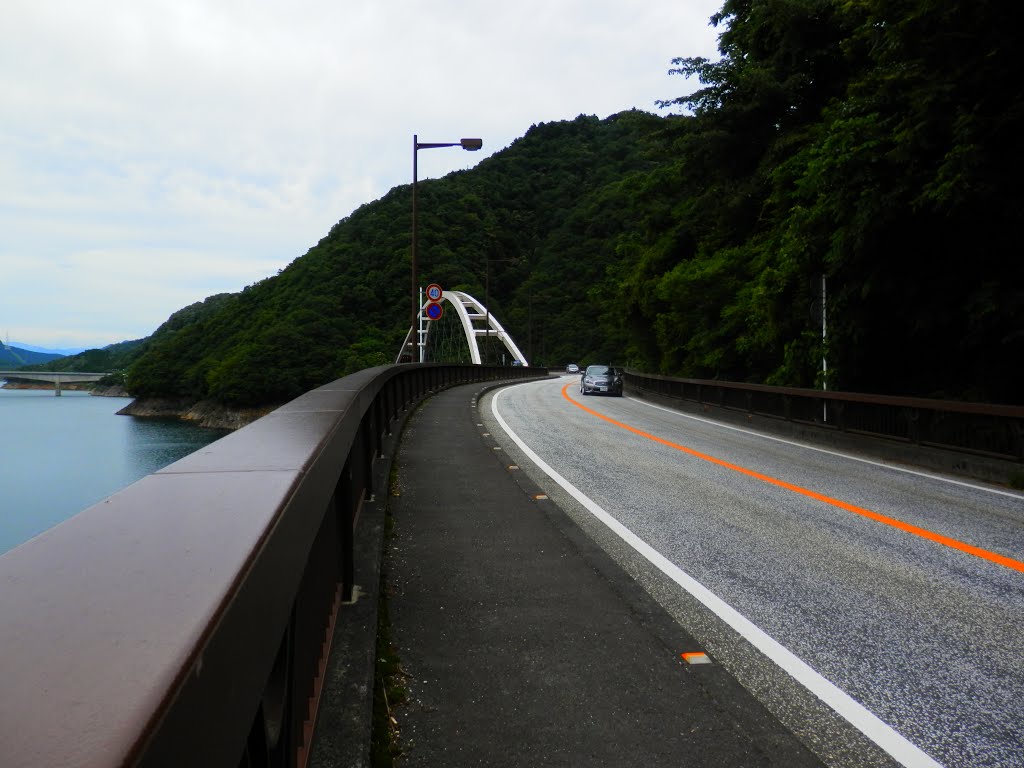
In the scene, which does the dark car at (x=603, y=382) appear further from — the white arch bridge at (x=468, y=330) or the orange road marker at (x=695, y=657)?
the orange road marker at (x=695, y=657)

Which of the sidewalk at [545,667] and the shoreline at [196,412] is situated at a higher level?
the sidewalk at [545,667]

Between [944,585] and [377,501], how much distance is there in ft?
14.1

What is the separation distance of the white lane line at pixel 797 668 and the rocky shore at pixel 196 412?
35.8 m

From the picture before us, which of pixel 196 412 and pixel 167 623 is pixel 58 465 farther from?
pixel 196 412

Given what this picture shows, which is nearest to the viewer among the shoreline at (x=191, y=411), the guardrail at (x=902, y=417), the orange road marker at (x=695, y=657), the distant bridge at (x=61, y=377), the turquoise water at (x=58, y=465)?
the orange road marker at (x=695, y=657)

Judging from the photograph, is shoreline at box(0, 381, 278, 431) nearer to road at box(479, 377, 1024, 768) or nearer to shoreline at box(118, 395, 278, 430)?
shoreline at box(118, 395, 278, 430)

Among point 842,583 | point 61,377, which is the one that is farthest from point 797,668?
point 61,377

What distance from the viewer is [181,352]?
64250 mm

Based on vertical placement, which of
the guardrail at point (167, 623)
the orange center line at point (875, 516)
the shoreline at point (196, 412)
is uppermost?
the guardrail at point (167, 623)

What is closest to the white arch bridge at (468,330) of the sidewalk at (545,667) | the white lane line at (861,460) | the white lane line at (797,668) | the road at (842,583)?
the white lane line at (861,460)

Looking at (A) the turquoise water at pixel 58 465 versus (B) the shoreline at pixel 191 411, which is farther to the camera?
(B) the shoreline at pixel 191 411

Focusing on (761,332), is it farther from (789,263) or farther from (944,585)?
(944,585)

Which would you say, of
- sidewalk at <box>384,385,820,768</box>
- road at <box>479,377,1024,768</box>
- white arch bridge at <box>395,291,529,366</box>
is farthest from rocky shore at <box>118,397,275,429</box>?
sidewalk at <box>384,385,820,768</box>

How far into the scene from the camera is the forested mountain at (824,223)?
452 inches
